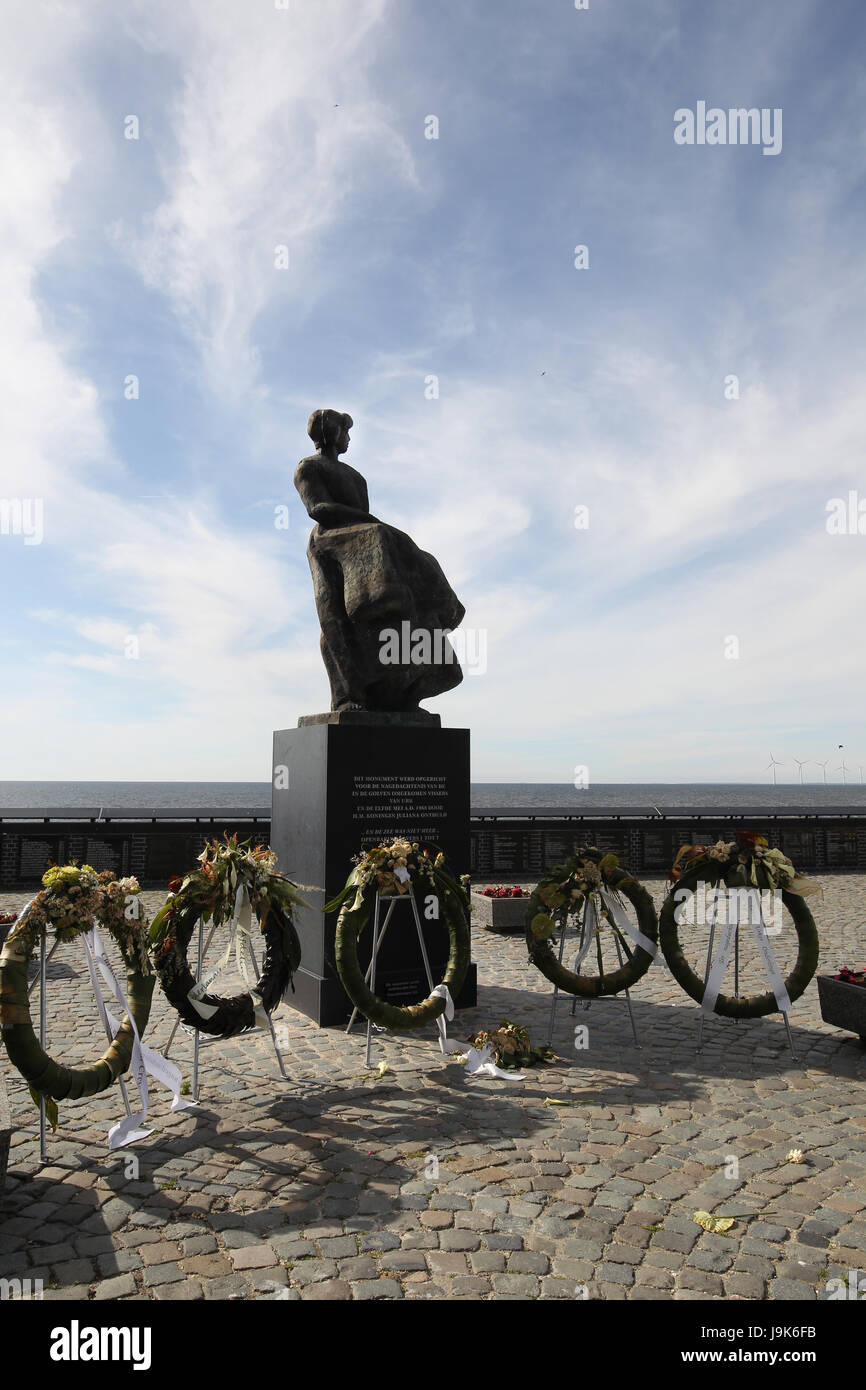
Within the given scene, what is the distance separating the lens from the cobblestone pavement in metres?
3.74

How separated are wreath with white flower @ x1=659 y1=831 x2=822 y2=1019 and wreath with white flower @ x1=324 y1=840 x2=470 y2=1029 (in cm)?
188

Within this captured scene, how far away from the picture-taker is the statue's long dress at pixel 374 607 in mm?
8969

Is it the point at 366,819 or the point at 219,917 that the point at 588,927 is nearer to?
the point at 366,819

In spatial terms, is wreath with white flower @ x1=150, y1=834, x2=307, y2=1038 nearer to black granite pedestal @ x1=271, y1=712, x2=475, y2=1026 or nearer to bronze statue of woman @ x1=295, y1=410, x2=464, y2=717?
black granite pedestal @ x1=271, y1=712, x2=475, y2=1026

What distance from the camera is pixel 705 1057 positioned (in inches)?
273

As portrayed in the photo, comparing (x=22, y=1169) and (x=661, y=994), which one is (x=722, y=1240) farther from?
(x=661, y=994)

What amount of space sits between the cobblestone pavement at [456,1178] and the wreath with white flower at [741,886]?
418 millimetres

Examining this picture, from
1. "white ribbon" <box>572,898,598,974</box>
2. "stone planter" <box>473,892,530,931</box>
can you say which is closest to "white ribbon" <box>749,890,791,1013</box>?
"white ribbon" <box>572,898,598,974</box>

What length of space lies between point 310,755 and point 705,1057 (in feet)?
15.0

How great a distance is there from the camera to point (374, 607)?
8.95 metres

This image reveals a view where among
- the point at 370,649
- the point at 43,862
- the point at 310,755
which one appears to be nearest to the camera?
the point at 310,755

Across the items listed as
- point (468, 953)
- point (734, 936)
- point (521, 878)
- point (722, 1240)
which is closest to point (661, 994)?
point (734, 936)

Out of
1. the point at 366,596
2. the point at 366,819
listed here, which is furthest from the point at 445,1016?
the point at 366,596

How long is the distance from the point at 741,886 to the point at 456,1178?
12.4 ft
